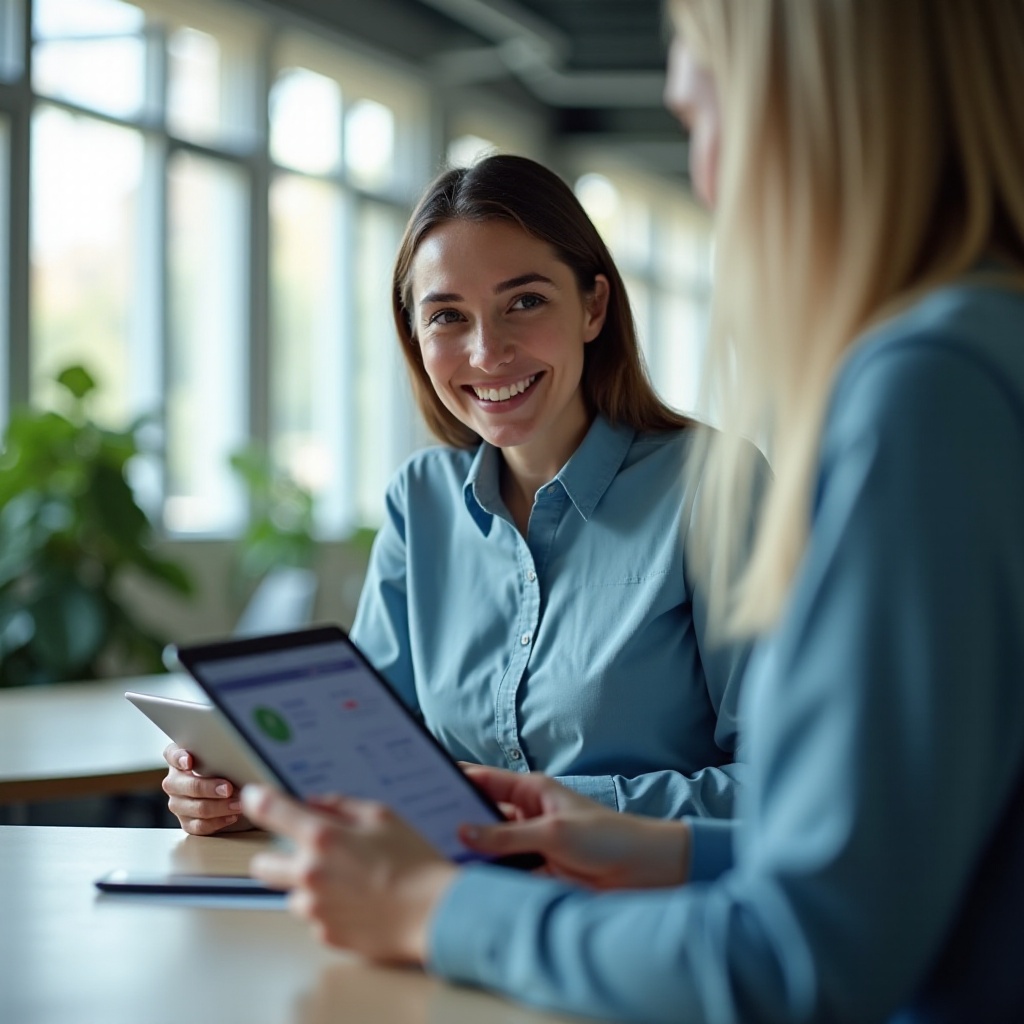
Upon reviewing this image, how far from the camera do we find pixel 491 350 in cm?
211

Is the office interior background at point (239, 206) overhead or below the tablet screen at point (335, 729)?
overhead

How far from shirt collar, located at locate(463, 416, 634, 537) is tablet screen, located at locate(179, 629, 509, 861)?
758mm

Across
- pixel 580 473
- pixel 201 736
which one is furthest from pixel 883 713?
pixel 580 473

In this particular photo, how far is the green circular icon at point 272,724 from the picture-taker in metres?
1.19

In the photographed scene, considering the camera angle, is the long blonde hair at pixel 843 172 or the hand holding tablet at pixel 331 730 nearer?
the long blonde hair at pixel 843 172

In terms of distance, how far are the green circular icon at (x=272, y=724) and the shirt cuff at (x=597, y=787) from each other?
0.70m

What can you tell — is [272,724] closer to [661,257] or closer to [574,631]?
[574,631]

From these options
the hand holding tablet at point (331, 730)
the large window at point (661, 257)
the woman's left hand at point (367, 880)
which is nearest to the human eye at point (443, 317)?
the hand holding tablet at point (331, 730)

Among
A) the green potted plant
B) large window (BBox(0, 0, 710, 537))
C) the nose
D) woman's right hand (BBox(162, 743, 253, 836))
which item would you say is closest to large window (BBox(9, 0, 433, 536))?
large window (BBox(0, 0, 710, 537))

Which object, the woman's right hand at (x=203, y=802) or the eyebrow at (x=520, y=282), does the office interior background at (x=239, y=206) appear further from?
the woman's right hand at (x=203, y=802)

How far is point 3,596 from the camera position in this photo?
16.5ft

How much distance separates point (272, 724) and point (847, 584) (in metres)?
0.53

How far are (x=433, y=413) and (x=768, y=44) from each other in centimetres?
141

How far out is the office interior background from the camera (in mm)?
6477
